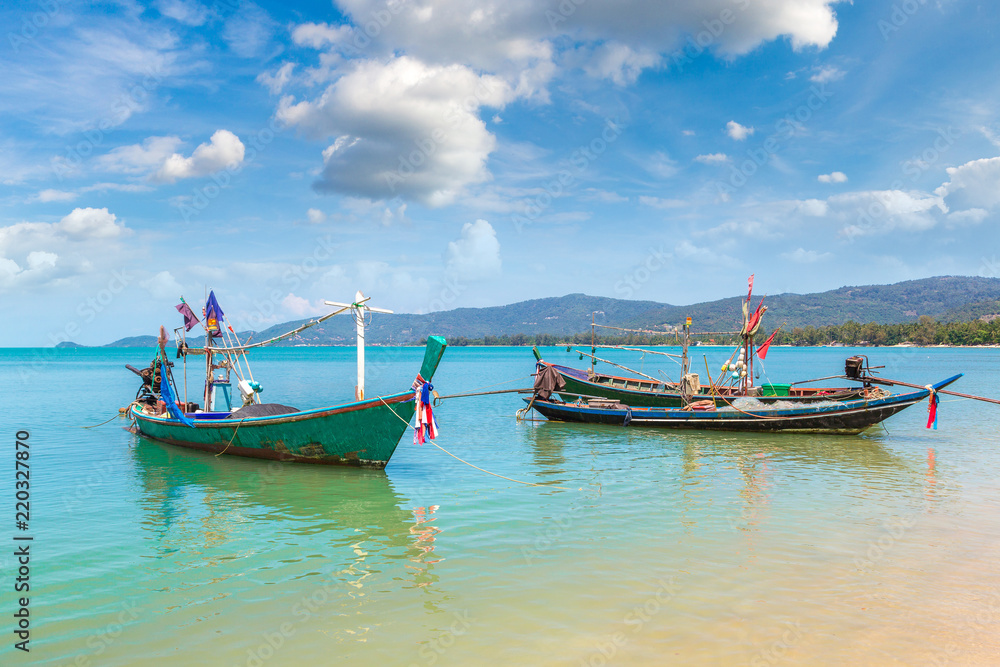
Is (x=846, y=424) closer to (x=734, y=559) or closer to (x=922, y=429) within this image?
(x=922, y=429)

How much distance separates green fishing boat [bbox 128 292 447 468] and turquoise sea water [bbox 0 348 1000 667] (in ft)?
1.93

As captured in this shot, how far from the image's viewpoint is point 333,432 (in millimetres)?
15289

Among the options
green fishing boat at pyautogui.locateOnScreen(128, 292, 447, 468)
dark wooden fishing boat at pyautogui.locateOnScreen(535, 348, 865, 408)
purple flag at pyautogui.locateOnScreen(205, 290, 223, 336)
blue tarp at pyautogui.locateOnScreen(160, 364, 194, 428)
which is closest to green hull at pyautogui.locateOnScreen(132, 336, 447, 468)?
green fishing boat at pyautogui.locateOnScreen(128, 292, 447, 468)

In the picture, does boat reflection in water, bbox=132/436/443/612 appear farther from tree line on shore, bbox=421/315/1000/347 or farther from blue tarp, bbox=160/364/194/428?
tree line on shore, bbox=421/315/1000/347

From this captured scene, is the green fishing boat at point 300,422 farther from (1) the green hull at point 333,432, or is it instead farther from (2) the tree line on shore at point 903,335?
(2) the tree line on shore at point 903,335

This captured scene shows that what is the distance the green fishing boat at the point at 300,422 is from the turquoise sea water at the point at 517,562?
0.59 metres

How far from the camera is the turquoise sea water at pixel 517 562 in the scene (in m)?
6.67

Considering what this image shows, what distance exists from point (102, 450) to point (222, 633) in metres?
17.3

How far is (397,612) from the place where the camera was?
7512mm

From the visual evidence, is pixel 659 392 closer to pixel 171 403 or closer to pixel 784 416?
pixel 784 416

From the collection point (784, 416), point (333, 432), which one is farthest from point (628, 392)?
point (333, 432)

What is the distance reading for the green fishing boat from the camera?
570 inches

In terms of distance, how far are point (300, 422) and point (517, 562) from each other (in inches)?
343

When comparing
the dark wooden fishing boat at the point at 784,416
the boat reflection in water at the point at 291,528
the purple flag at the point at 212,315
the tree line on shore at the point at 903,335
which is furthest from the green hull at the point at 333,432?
the tree line on shore at the point at 903,335
